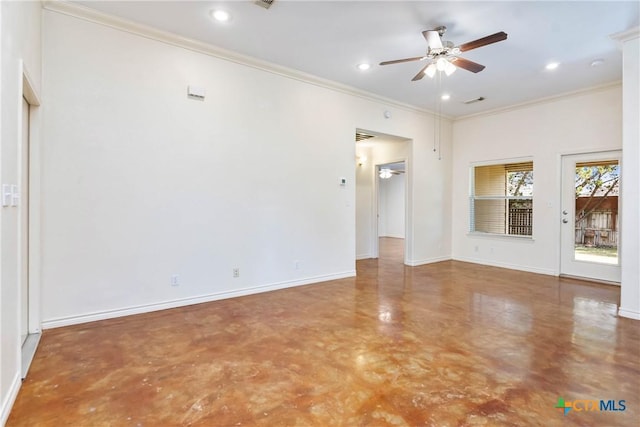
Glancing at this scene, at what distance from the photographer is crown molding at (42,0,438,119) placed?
305 centimetres

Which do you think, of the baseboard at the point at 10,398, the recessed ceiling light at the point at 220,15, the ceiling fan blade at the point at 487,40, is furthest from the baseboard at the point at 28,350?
the ceiling fan blade at the point at 487,40

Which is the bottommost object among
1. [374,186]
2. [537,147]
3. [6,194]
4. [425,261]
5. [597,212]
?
[425,261]

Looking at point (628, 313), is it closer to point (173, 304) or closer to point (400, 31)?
point (400, 31)

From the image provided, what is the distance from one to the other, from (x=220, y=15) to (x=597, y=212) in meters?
6.16

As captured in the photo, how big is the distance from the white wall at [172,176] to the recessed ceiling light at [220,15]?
0.68m

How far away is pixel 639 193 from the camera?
337 cm

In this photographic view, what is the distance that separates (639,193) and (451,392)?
3167mm

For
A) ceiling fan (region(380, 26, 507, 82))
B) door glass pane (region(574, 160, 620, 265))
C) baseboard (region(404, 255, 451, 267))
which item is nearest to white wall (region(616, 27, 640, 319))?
ceiling fan (region(380, 26, 507, 82))

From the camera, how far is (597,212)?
16.9 feet

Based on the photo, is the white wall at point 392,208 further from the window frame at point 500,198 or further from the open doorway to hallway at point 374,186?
the window frame at point 500,198

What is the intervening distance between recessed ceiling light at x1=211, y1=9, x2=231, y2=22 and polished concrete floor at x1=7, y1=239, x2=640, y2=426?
3089mm

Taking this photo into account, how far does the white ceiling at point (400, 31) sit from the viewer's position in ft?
10.00

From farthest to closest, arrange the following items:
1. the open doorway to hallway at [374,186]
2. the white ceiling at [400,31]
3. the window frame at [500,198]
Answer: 1. the open doorway to hallway at [374,186]
2. the window frame at [500,198]
3. the white ceiling at [400,31]

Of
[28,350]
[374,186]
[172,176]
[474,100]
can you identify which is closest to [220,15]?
[172,176]
